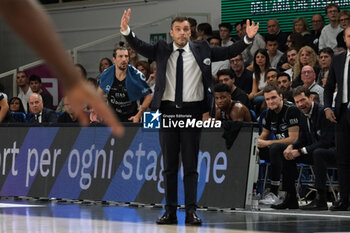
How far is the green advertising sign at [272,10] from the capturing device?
1560cm

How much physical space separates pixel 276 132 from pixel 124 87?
231 centimetres

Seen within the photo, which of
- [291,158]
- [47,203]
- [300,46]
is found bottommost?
[47,203]

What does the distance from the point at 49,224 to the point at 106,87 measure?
3.33 meters

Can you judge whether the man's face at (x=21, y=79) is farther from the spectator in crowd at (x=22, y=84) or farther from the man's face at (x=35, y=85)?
the man's face at (x=35, y=85)

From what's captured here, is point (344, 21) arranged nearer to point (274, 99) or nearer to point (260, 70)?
point (260, 70)

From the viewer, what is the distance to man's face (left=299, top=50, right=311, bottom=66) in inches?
490

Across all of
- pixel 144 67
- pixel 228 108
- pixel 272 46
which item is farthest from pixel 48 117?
pixel 272 46

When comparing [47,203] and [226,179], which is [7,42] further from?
[226,179]

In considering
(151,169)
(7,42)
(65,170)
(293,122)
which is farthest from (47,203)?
(7,42)

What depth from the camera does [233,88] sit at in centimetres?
1164

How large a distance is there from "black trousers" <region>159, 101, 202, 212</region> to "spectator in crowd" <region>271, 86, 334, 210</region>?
2515 mm

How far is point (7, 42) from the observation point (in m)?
20.4

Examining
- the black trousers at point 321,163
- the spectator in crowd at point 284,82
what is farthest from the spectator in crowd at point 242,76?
the black trousers at point 321,163

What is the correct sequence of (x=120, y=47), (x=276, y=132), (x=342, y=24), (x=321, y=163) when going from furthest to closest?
(x=342, y=24), (x=120, y=47), (x=276, y=132), (x=321, y=163)
